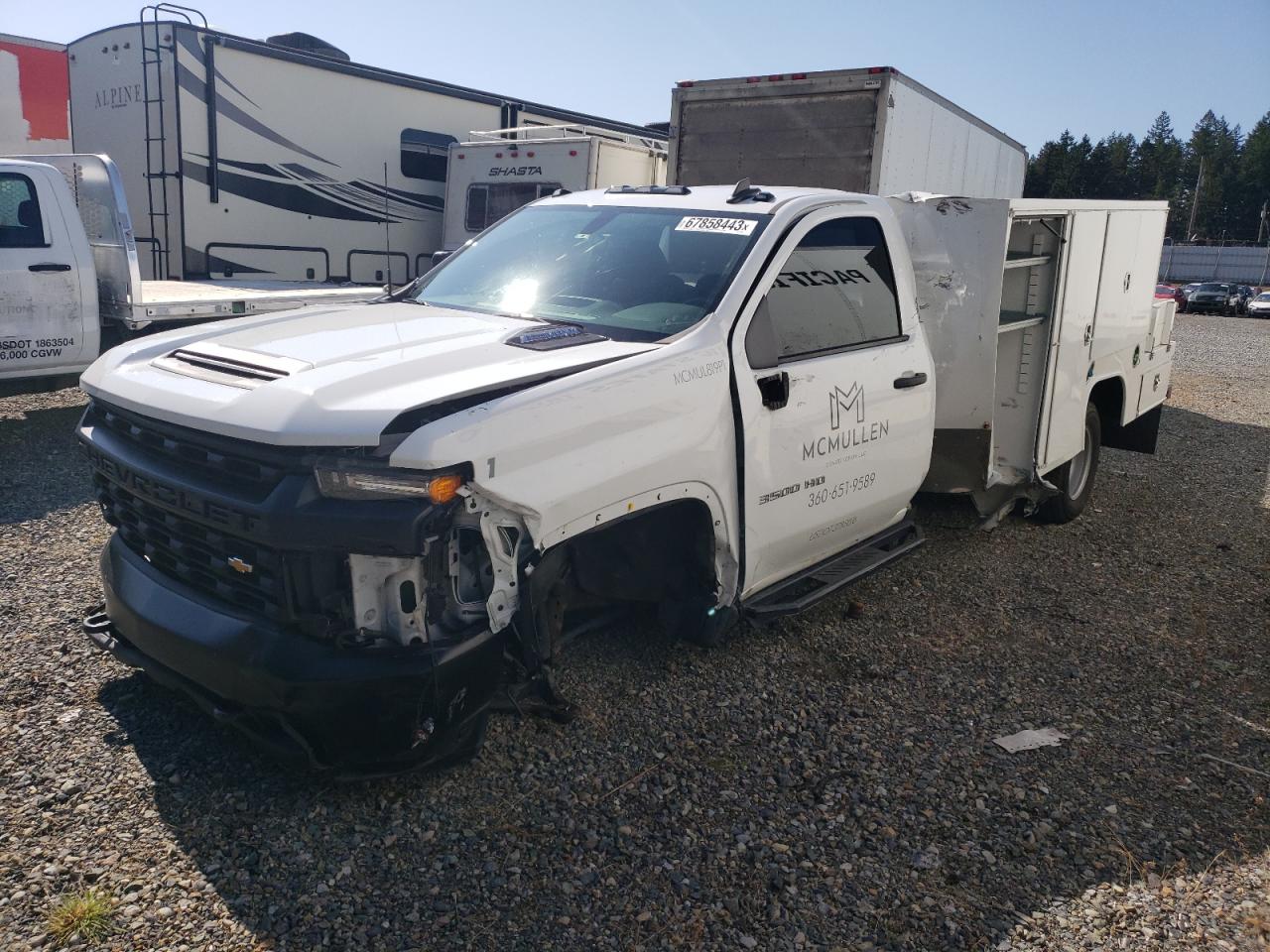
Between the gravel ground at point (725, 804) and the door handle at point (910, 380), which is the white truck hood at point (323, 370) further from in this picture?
the door handle at point (910, 380)

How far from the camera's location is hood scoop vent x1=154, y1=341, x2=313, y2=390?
3.17m

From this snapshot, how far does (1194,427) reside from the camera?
11148 millimetres

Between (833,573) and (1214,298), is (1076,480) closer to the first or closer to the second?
(833,573)

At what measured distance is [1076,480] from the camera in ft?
23.0

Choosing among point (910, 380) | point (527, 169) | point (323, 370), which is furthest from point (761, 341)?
point (527, 169)

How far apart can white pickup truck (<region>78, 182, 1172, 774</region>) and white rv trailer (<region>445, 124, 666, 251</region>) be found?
7.81 m

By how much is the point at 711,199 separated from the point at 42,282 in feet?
19.5

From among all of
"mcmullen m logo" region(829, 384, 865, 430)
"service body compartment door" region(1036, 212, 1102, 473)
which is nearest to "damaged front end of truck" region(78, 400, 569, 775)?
"mcmullen m logo" region(829, 384, 865, 430)

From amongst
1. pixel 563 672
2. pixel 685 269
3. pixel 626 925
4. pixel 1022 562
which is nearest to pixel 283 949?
pixel 626 925

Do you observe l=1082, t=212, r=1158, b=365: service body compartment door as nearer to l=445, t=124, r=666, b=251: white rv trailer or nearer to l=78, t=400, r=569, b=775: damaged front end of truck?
l=78, t=400, r=569, b=775: damaged front end of truck

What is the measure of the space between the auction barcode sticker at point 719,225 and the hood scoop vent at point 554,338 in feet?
2.75

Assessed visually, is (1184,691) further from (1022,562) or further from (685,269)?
(685,269)

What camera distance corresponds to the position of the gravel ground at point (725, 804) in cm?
284

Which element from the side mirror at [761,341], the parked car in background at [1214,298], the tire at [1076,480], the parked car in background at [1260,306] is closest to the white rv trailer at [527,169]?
the tire at [1076,480]
